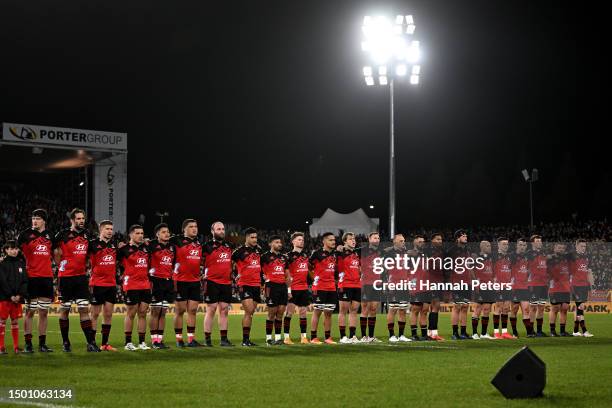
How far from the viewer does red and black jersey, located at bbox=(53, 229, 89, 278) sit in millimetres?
13938

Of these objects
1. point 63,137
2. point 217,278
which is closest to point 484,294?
point 217,278

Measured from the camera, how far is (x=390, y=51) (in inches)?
1009

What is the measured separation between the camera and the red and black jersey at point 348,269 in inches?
675

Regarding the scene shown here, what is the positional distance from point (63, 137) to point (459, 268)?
84.5 ft

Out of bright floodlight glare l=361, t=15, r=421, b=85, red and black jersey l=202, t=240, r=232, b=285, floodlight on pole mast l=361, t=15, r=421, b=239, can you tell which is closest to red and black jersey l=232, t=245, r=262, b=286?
red and black jersey l=202, t=240, r=232, b=285

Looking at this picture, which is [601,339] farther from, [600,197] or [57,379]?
[600,197]

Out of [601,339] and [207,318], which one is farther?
[601,339]

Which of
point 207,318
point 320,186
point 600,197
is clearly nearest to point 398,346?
point 207,318

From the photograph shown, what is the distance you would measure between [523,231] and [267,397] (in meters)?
40.3

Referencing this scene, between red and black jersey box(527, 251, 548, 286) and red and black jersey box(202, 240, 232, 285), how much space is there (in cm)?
776

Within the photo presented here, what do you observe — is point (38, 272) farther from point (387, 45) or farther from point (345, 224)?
point (345, 224)

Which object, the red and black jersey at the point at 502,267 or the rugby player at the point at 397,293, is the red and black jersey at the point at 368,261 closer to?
the rugby player at the point at 397,293

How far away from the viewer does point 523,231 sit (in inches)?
1845

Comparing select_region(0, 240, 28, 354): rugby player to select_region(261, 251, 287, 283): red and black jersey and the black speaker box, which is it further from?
the black speaker box
